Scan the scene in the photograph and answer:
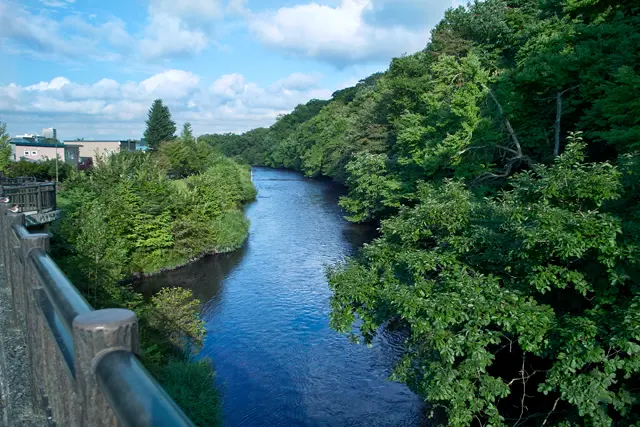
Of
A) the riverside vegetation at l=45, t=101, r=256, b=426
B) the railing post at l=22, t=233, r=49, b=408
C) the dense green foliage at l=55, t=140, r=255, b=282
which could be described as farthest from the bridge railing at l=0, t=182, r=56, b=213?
the railing post at l=22, t=233, r=49, b=408

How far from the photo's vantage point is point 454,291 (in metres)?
10.2

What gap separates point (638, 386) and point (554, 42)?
16.9m

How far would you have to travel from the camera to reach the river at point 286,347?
45.4ft

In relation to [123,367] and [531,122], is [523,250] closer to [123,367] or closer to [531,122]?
[123,367]

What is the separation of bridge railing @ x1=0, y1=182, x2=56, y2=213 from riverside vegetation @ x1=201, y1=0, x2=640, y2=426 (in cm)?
1079

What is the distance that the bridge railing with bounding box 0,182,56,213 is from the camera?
50.9 feet

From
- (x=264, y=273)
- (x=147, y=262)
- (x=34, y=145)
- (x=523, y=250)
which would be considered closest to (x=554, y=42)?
(x=523, y=250)

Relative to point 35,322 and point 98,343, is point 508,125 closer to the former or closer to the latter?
point 35,322

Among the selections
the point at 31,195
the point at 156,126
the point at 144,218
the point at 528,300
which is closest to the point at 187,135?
the point at 156,126

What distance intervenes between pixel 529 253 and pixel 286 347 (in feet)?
34.6

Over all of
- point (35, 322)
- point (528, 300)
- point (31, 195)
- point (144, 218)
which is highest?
point (35, 322)

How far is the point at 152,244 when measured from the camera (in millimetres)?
26766

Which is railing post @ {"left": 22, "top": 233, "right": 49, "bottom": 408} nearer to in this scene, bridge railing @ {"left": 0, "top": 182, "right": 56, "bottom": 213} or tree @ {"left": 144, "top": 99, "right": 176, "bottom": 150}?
bridge railing @ {"left": 0, "top": 182, "right": 56, "bottom": 213}

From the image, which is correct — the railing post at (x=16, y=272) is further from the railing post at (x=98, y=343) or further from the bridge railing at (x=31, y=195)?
the bridge railing at (x=31, y=195)
